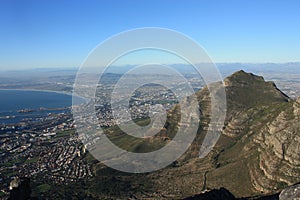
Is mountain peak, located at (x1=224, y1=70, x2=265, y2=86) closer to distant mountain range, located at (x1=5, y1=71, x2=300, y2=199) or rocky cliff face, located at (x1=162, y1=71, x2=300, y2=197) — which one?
rocky cliff face, located at (x1=162, y1=71, x2=300, y2=197)

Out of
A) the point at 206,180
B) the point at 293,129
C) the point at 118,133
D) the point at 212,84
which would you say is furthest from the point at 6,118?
the point at 293,129

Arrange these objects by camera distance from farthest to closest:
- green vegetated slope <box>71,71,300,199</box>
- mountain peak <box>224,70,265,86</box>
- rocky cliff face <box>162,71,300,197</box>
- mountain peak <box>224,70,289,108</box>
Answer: mountain peak <box>224,70,265,86</box> → mountain peak <box>224,70,289,108</box> → green vegetated slope <box>71,71,300,199</box> → rocky cliff face <box>162,71,300,197</box>

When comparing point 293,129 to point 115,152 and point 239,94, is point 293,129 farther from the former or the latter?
point 115,152

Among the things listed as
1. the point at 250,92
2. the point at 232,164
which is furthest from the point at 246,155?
the point at 250,92

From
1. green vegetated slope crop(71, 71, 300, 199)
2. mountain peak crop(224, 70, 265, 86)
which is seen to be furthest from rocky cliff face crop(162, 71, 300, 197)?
mountain peak crop(224, 70, 265, 86)

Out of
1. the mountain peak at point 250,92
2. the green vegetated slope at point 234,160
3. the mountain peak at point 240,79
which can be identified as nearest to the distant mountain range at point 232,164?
the green vegetated slope at point 234,160

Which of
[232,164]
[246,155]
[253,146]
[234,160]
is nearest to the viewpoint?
[232,164]

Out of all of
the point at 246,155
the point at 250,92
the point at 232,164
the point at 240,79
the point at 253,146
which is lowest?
the point at 232,164

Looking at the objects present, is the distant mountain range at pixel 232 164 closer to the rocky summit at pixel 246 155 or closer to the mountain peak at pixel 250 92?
the rocky summit at pixel 246 155

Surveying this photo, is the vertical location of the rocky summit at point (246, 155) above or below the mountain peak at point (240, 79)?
below

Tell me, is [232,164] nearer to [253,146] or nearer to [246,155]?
[246,155]

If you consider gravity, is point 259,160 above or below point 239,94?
below
